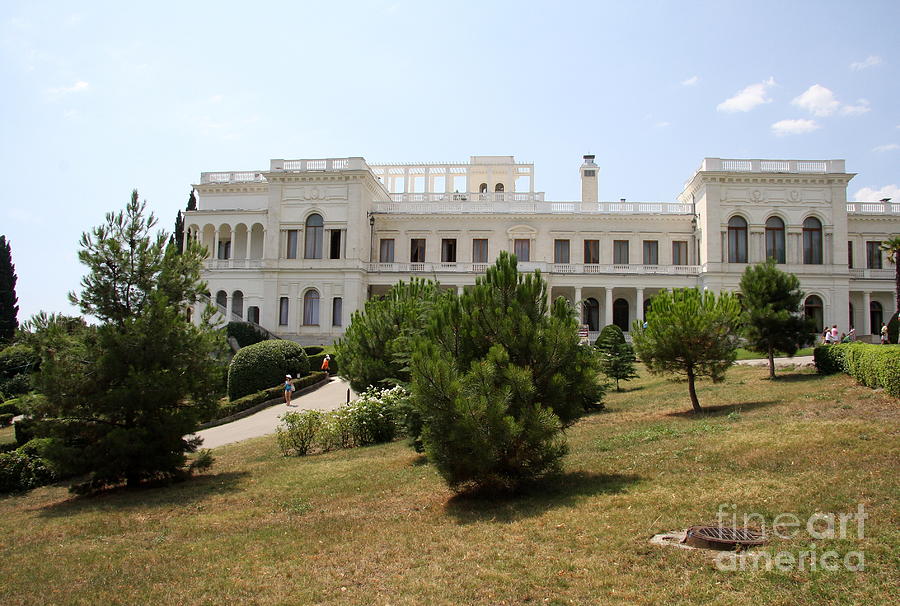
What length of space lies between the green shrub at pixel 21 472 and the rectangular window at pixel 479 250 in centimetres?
3490

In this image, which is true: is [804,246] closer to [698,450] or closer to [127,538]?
[698,450]

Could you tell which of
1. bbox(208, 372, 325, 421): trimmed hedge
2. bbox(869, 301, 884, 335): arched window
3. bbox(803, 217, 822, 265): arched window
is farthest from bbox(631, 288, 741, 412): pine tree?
bbox(869, 301, 884, 335): arched window

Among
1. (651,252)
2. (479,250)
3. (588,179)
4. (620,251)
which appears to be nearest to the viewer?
(651,252)

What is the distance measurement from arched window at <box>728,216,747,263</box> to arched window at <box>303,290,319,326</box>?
91.7ft

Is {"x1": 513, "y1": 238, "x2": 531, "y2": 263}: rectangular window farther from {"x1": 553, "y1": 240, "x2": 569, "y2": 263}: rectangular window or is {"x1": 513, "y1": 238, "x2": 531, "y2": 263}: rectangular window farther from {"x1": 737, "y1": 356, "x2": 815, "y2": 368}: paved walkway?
{"x1": 737, "y1": 356, "x2": 815, "y2": 368}: paved walkway

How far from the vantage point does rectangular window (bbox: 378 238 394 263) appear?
1957 inches

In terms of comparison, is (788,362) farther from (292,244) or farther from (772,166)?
(292,244)

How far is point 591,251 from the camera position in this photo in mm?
48312

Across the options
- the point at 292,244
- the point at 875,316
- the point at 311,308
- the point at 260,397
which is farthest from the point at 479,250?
the point at 875,316

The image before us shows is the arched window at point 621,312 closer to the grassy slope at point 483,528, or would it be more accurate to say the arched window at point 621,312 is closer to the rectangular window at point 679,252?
the rectangular window at point 679,252

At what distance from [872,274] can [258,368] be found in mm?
41614

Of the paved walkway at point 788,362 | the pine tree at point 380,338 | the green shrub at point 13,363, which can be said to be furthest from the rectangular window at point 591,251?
the green shrub at point 13,363

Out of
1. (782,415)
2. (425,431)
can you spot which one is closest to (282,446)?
(425,431)

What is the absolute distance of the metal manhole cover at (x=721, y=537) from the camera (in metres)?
6.71
